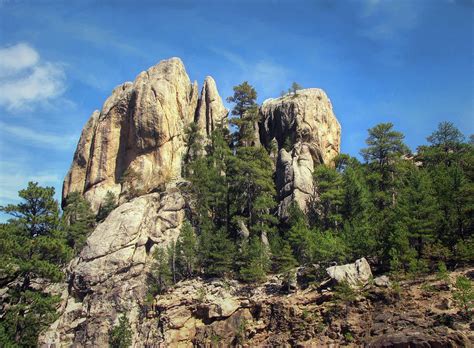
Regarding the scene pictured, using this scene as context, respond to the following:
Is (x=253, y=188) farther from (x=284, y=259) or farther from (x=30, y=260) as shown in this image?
(x=30, y=260)

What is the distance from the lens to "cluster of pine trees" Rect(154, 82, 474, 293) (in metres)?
45.7

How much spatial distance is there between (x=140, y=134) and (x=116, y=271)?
24354mm

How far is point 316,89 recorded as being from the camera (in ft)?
253

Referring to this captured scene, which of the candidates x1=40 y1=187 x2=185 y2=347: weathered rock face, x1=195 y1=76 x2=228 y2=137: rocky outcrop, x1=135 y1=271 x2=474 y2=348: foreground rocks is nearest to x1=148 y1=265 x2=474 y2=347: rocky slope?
x1=135 y1=271 x2=474 y2=348: foreground rocks

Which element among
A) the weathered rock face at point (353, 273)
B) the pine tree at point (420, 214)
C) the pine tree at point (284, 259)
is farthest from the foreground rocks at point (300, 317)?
the pine tree at point (420, 214)

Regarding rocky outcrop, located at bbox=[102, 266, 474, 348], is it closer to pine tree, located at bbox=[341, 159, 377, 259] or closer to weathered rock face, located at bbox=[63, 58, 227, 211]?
pine tree, located at bbox=[341, 159, 377, 259]

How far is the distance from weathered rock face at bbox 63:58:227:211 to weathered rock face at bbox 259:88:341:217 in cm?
963

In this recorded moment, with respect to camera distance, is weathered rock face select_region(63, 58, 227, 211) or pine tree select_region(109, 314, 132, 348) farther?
weathered rock face select_region(63, 58, 227, 211)

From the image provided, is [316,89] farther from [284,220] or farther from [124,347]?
[124,347]

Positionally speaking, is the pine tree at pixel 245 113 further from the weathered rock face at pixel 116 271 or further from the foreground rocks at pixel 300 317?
the foreground rocks at pixel 300 317

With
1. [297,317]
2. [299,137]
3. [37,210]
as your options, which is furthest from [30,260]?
[299,137]

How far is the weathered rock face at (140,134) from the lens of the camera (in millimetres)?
71438

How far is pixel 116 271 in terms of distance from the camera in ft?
185

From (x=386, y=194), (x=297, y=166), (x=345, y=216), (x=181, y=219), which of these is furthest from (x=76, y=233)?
(x=386, y=194)
